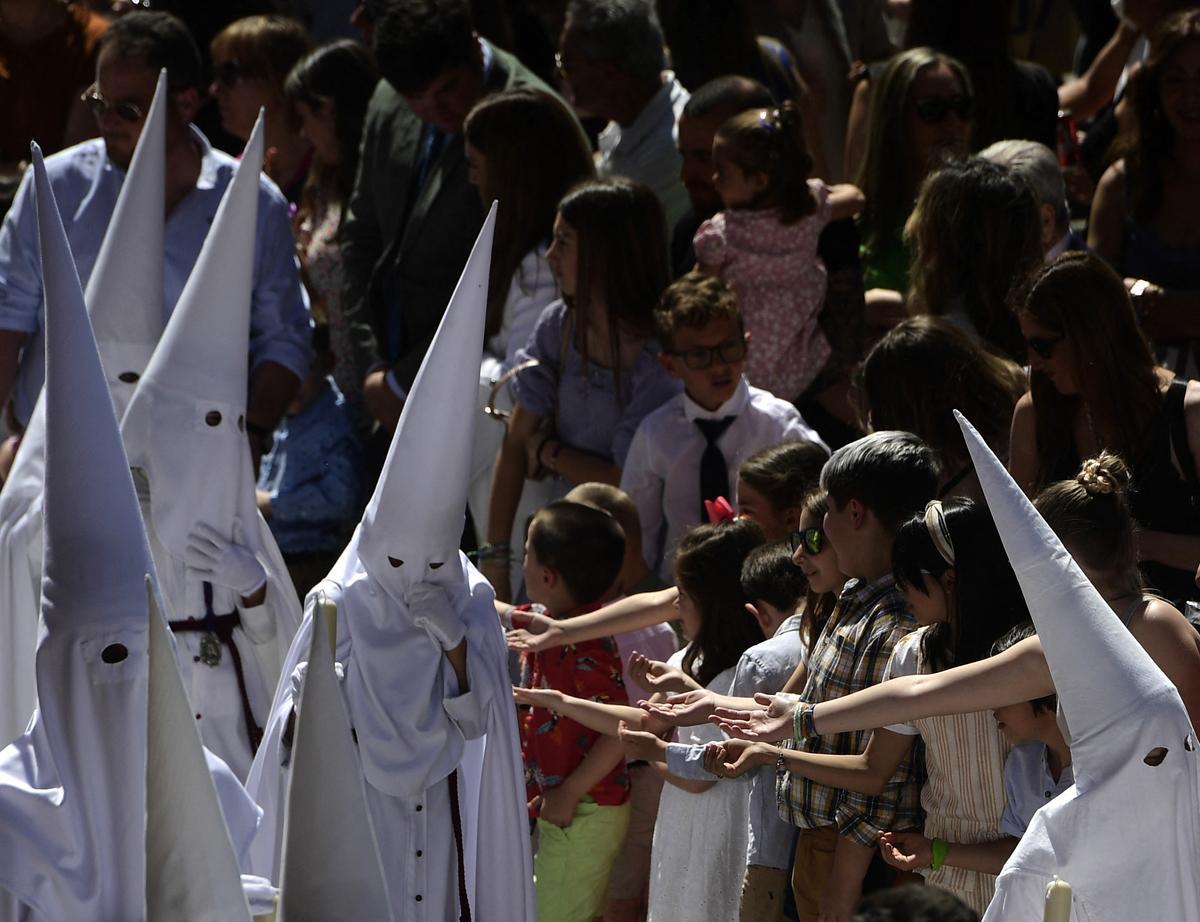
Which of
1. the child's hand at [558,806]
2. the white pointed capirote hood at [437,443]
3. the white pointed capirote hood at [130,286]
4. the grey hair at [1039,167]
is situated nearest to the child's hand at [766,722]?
the white pointed capirote hood at [437,443]

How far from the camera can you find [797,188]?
5.57m

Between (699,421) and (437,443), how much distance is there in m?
1.23

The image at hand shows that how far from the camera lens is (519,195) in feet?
19.7

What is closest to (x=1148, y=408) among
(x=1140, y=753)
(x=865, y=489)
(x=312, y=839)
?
(x=865, y=489)

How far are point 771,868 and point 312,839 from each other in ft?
4.92

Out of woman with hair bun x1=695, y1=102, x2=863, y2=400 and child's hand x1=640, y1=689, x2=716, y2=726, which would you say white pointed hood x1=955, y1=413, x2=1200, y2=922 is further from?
woman with hair bun x1=695, y1=102, x2=863, y2=400

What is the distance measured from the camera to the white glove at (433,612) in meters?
4.29

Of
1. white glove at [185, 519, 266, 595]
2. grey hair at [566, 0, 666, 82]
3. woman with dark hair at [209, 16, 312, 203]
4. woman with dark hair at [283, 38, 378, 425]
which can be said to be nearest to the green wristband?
white glove at [185, 519, 266, 595]

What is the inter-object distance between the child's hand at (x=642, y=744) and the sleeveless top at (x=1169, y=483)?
110 cm

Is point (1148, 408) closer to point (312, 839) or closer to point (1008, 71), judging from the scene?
point (312, 839)

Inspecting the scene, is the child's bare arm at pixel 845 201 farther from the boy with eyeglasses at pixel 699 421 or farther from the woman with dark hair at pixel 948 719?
the woman with dark hair at pixel 948 719

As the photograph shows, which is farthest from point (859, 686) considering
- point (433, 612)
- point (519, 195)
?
point (519, 195)

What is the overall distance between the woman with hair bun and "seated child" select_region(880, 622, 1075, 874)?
206 centimetres

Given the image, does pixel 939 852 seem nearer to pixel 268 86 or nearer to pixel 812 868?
pixel 812 868
